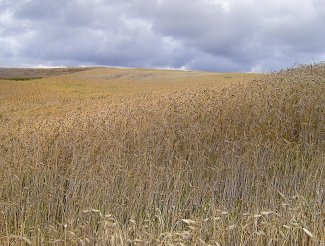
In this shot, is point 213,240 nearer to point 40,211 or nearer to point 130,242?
point 130,242

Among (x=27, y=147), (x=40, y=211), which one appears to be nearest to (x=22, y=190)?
(x=40, y=211)

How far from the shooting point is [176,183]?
4.21m

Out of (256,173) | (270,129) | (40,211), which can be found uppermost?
(270,129)

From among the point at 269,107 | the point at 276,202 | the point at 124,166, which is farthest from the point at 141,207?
the point at 269,107

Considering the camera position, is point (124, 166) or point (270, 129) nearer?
point (124, 166)

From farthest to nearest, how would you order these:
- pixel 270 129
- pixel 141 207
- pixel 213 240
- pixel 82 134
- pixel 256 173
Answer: pixel 82 134 → pixel 270 129 → pixel 256 173 → pixel 141 207 → pixel 213 240

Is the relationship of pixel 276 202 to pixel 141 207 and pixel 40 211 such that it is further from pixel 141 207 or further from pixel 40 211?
pixel 40 211

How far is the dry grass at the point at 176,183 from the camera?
340 centimetres

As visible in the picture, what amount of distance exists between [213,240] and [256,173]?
1773mm

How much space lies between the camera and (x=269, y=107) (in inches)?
262

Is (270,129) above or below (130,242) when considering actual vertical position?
above

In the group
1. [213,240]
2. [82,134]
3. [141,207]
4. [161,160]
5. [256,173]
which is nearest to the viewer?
[213,240]

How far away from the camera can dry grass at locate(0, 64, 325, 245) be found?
3.40m

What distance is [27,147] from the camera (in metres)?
5.96
